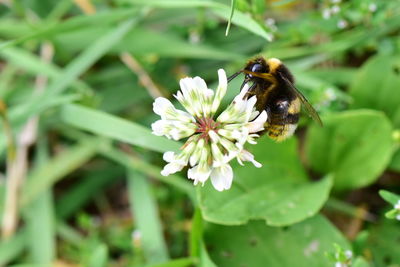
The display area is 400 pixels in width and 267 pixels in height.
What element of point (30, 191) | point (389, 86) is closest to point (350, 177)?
point (389, 86)

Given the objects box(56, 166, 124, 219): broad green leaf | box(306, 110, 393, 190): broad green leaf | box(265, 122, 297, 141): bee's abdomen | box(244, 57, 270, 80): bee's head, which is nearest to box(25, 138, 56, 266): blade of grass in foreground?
box(56, 166, 124, 219): broad green leaf

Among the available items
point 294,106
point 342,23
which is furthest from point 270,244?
point 342,23

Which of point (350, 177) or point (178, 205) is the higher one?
point (350, 177)

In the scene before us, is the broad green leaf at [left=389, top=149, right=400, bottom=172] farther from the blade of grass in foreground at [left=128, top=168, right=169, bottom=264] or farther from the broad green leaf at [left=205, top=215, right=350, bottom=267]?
the blade of grass in foreground at [left=128, top=168, right=169, bottom=264]

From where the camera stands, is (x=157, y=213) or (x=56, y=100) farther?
(x=157, y=213)

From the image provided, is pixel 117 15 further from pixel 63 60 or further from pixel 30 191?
pixel 30 191

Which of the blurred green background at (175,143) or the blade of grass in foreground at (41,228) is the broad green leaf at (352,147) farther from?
the blade of grass in foreground at (41,228)

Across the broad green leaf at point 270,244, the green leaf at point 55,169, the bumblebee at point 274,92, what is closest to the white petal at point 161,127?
the bumblebee at point 274,92
